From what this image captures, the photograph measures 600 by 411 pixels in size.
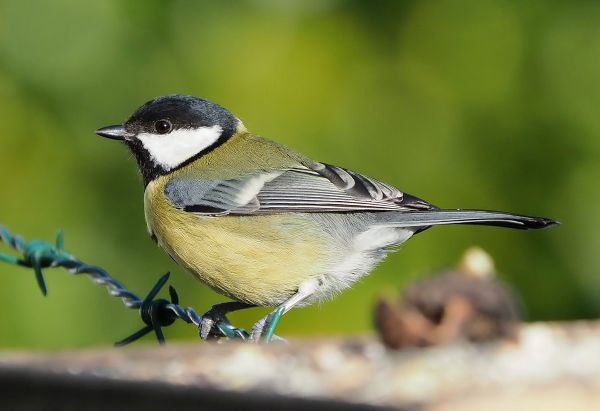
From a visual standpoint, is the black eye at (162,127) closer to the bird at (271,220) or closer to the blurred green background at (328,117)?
the bird at (271,220)

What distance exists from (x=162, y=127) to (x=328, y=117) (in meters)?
0.52

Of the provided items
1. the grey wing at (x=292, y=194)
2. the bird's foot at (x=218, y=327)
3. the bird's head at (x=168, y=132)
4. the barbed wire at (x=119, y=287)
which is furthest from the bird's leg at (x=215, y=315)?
the bird's head at (x=168, y=132)

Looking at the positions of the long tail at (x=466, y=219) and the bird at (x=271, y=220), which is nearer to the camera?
the long tail at (x=466, y=219)

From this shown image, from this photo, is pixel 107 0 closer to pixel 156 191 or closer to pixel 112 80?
pixel 112 80

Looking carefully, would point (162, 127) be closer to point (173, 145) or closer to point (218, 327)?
point (173, 145)

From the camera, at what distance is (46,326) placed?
2.75 metres

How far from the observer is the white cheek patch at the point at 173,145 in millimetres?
2760

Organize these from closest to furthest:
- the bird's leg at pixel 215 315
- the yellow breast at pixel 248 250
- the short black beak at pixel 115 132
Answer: the bird's leg at pixel 215 315 → the yellow breast at pixel 248 250 → the short black beak at pixel 115 132

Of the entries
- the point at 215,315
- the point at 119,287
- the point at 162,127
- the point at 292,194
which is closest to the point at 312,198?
the point at 292,194

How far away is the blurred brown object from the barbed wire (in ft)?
2.64

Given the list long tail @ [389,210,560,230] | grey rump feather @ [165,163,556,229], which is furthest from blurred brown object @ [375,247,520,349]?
grey rump feather @ [165,163,556,229]

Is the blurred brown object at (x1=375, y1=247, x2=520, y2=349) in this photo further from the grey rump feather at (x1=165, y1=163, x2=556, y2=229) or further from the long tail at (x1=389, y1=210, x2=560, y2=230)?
the grey rump feather at (x1=165, y1=163, x2=556, y2=229)

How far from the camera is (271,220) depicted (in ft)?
8.34

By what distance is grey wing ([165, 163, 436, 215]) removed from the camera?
8.25 ft
